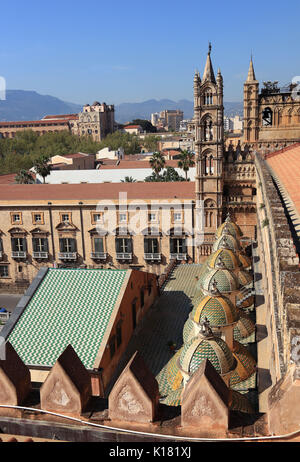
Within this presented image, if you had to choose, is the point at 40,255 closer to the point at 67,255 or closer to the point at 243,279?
the point at 67,255

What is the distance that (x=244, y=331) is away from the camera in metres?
16.5

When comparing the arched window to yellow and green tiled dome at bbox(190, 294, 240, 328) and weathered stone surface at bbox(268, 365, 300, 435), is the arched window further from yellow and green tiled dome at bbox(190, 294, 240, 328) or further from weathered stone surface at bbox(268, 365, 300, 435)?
weathered stone surface at bbox(268, 365, 300, 435)

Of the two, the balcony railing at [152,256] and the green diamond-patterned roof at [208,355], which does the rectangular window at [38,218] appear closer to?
the balcony railing at [152,256]

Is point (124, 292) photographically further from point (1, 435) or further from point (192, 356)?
point (1, 435)

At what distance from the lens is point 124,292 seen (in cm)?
1662

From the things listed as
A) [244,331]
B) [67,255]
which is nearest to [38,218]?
[67,255]

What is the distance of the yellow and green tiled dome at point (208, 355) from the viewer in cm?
962

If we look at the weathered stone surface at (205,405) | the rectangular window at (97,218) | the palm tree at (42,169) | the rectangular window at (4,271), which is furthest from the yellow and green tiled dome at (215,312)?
the palm tree at (42,169)

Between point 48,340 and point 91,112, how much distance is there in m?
160

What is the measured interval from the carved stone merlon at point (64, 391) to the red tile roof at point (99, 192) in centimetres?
3215

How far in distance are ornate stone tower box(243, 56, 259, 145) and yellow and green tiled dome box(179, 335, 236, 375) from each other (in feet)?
151

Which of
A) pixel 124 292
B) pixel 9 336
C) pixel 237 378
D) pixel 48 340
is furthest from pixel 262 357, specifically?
pixel 9 336

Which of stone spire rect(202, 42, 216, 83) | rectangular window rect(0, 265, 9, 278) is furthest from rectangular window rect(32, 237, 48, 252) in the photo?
stone spire rect(202, 42, 216, 83)

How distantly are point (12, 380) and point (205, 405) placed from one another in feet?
7.83
